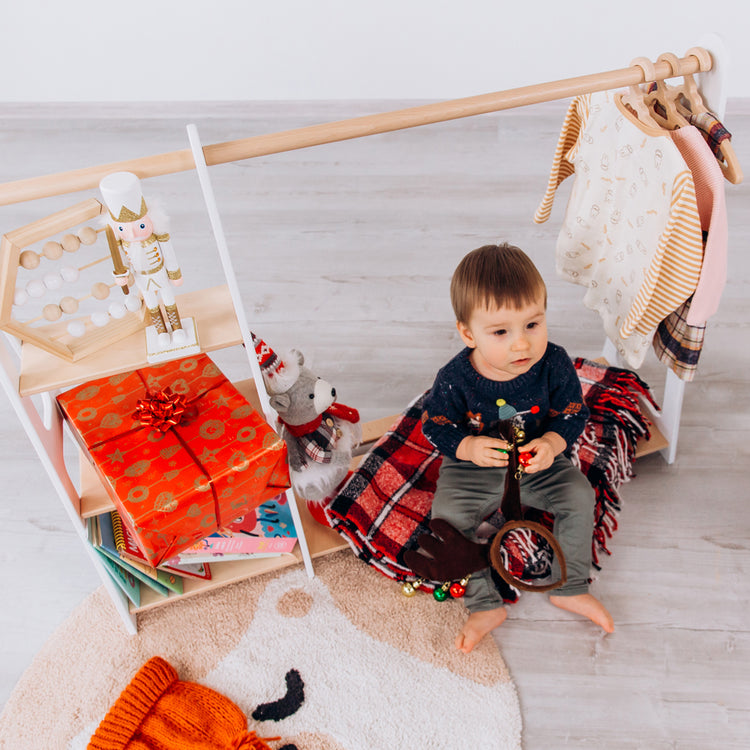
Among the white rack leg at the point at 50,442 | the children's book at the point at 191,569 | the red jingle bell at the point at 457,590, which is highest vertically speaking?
the white rack leg at the point at 50,442

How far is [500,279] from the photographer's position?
112 cm

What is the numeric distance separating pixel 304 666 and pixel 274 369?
1.89 feet

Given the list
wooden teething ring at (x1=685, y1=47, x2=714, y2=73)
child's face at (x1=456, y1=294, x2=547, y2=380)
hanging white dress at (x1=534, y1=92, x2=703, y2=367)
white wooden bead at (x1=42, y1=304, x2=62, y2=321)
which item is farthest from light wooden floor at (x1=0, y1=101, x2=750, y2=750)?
wooden teething ring at (x1=685, y1=47, x2=714, y2=73)

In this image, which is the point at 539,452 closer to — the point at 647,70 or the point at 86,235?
the point at 647,70

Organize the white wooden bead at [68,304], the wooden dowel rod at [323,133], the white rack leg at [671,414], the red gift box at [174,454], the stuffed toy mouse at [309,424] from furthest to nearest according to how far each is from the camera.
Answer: the white rack leg at [671,414]
the stuffed toy mouse at [309,424]
the red gift box at [174,454]
the white wooden bead at [68,304]
the wooden dowel rod at [323,133]

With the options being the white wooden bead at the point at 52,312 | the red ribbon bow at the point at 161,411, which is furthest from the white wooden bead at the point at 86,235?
the red ribbon bow at the point at 161,411

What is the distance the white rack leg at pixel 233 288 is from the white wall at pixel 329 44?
1849 mm

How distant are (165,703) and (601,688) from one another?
2.56 feet

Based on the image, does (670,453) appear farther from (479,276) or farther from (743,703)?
(479,276)

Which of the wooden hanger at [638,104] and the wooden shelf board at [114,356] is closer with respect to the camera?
the wooden shelf board at [114,356]

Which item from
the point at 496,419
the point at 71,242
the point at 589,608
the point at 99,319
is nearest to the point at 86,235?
the point at 71,242

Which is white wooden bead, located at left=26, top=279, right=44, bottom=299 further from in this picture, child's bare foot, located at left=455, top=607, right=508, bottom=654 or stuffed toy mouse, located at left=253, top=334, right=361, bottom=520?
child's bare foot, located at left=455, top=607, right=508, bottom=654

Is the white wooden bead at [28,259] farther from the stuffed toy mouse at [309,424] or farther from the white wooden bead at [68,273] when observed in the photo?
the stuffed toy mouse at [309,424]

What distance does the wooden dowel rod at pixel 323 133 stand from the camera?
874 millimetres
